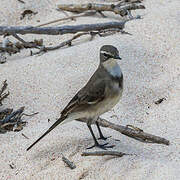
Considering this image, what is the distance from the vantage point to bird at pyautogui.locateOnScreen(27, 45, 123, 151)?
4277 mm

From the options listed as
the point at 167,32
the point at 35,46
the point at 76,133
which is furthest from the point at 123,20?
the point at 76,133

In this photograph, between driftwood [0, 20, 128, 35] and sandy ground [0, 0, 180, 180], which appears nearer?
sandy ground [0, 0, 180, 180]

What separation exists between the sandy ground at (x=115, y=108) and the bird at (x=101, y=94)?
0.26m

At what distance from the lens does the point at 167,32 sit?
652 cm

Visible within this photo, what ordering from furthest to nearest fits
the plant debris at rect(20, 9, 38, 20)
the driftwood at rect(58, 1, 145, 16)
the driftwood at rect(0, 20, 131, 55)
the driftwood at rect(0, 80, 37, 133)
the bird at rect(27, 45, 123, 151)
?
the plant debris at rect(20, 9, 38, 20)
the driftwood at rect(58, 1, 145, 16)
the driftwood at rect(0, 20, 131, 55)
the driftwood at rect(0, 80, 37, 133)
the bird at rect(27, 45, 123, 151)

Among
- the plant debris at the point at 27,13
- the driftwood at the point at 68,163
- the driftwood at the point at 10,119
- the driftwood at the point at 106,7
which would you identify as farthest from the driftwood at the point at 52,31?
the driftwood at the point at 68,163

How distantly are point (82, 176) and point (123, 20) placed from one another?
3.95 meters

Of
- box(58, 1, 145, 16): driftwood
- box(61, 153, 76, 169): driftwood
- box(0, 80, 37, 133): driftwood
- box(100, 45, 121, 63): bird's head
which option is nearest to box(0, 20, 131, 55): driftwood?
box(58, 1, 145, 16): driftwood

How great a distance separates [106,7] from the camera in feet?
24.4

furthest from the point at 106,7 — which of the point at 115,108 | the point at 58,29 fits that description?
the point at 115,108

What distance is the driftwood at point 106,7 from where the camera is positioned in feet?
24.1

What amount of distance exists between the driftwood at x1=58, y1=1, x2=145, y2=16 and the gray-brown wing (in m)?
3.23

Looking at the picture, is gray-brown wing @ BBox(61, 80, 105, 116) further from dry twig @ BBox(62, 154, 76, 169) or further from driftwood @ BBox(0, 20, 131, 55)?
driftwood @ BBox(0, 20, 131, 55)

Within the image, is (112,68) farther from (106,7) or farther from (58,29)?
(106,7)
